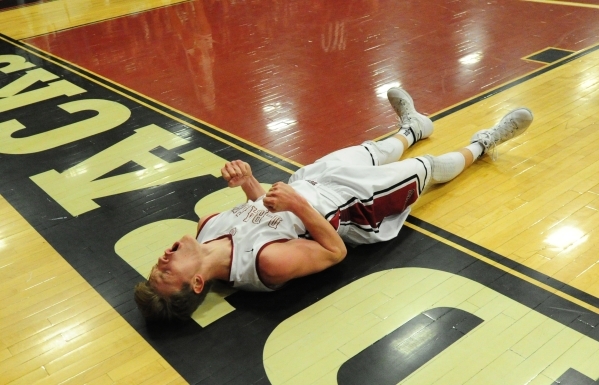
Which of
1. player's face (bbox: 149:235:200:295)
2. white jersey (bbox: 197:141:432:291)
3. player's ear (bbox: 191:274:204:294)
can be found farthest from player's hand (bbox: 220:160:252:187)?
player's ear (bbox: 191:274:204:294)

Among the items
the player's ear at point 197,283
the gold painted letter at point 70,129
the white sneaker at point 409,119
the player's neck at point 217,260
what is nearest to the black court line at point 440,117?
the gold painted letter at point 70,129

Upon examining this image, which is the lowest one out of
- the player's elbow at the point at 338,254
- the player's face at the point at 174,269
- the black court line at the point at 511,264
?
the black court line at the point at 511,264

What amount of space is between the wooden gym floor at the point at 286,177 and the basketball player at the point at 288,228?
0.15 m

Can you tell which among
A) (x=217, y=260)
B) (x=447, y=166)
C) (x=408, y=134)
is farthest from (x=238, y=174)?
(x=408, y=134)

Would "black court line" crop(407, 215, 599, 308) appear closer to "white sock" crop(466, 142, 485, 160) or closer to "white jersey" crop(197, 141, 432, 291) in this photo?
"white jersey" crop(197, 141, 432, 291)

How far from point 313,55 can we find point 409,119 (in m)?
2.18

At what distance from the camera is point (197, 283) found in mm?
2604

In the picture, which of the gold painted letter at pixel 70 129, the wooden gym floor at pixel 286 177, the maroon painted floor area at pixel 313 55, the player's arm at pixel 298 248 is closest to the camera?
the wooden gym floor at pixel 286 177

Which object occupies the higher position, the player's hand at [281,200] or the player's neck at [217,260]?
the player's hand at [281,200]

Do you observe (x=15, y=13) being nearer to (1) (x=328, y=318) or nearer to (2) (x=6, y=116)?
(2) (x=6, y=116)

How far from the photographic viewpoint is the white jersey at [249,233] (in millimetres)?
2709

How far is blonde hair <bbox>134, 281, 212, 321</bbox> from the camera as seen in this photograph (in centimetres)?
258

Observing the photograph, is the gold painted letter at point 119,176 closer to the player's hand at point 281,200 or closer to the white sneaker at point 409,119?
the white sneaker at point 409,119

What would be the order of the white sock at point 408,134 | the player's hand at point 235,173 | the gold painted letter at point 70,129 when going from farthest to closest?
1. the gold painted letter at point 70,129
2. the white sock at point 408,134
3. the player's hand at point 235,173
